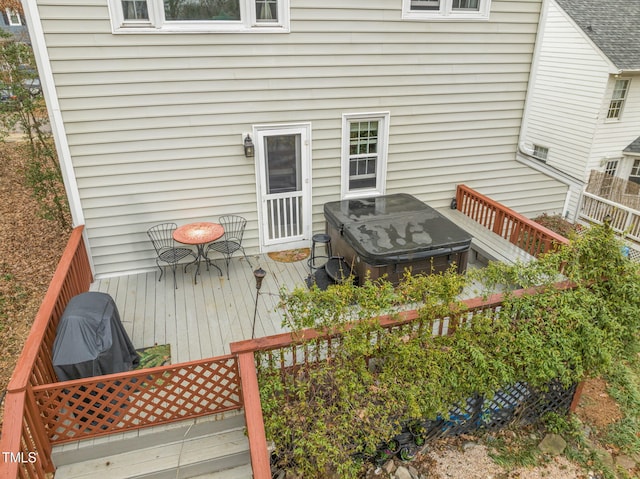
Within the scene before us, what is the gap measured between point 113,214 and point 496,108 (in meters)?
6.50

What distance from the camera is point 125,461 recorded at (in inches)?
145

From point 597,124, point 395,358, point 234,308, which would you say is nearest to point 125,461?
point 234,308

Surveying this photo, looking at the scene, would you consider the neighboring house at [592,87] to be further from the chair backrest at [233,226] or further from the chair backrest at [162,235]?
the chair backrest at [162,235]

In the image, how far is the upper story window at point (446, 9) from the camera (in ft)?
20.7

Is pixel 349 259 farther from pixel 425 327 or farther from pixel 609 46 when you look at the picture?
pixel 609 46

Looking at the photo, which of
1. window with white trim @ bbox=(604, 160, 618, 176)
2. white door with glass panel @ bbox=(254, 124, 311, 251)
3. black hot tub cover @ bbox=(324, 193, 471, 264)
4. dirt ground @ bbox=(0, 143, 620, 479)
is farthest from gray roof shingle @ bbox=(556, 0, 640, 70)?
dirt ground @ bbox=(0, 143, 620, 479)

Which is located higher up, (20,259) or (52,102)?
(52,102)

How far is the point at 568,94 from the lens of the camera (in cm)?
1244

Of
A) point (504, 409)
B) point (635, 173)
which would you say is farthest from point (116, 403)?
point (635, 173)

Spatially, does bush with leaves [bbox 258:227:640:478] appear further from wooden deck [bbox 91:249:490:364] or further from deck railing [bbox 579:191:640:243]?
deck railing [bbox 579:191:640:243]

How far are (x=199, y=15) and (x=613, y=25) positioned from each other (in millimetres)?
12471

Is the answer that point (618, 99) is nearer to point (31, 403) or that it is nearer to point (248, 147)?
point (248, 147)

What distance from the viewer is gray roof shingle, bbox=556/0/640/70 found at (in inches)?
443

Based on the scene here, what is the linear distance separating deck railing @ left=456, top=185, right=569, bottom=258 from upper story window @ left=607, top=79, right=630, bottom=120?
756 cm
